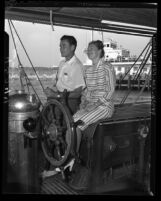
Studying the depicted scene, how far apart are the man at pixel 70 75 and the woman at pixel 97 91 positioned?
0.07m

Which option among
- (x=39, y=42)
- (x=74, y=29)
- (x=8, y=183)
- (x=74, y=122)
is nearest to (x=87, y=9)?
(x=74, y=29)

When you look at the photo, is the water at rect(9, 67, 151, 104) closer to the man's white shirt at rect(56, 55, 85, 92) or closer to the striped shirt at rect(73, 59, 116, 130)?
the man's white shirt at rect(56, 55, 85, 92)

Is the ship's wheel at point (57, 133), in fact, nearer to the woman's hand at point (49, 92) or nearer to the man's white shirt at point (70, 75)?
the woman's hand at point (49, 92)

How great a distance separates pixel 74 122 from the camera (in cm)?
343

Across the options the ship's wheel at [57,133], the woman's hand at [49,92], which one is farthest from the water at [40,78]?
the ship's wheel at [57,133]

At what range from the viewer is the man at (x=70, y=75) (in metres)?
3.53

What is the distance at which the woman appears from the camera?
3576 millimetres

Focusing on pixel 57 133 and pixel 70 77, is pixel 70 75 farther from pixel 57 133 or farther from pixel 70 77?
pixel 57 133

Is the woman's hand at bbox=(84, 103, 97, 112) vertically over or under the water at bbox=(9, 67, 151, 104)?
under

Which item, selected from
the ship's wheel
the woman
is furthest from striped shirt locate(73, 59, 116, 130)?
the ship's wheel

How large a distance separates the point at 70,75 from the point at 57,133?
1.62 feet

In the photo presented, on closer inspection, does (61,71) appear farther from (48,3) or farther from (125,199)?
(125,199)

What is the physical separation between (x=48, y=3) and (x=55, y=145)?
3.61 feet

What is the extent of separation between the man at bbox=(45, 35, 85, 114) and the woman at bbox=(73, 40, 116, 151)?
7 cm
